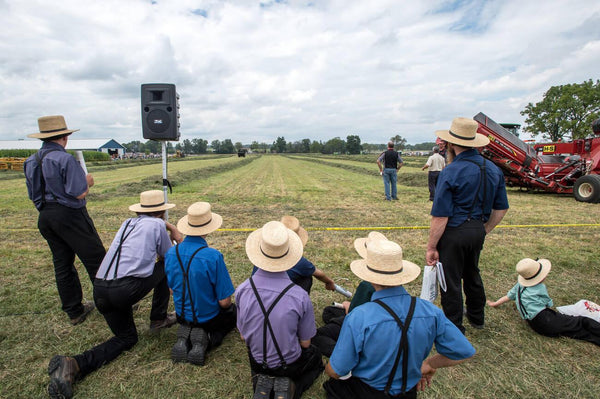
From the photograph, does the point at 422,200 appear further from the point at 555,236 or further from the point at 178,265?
the point at 178,265

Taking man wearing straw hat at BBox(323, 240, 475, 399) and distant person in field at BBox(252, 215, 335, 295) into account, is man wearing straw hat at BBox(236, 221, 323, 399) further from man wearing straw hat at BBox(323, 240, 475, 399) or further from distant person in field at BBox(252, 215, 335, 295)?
distant person in field at BBox(252, 215, 335, 295)

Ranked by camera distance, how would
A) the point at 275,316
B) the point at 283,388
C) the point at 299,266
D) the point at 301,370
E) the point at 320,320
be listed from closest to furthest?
the point at 275,316
the point at 283,388
the point at 301,370
the point at 299,266
the point at 320,320

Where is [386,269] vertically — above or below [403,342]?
above

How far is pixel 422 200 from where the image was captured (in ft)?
37.7

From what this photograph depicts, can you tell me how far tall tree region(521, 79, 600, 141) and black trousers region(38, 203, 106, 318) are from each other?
53.7 metres

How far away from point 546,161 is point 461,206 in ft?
41.2

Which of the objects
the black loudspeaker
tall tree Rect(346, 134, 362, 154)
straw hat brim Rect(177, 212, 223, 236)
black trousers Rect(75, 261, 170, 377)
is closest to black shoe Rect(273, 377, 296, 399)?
straw hat brim Rect(177, 212, 223, 236)

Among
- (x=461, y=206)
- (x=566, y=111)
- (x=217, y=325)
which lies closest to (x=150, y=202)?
(x=217, y=325)

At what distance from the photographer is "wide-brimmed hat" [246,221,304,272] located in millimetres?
2201

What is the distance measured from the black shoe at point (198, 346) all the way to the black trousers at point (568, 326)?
3.37 m

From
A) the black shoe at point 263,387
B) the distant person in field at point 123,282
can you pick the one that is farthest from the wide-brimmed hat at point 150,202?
the black shoe at point 263,387

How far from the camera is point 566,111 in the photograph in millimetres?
44969

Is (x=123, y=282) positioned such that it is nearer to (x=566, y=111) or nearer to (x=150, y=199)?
(x=150, y=199)

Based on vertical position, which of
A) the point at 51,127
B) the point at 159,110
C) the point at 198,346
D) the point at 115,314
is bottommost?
the point at 198,346
